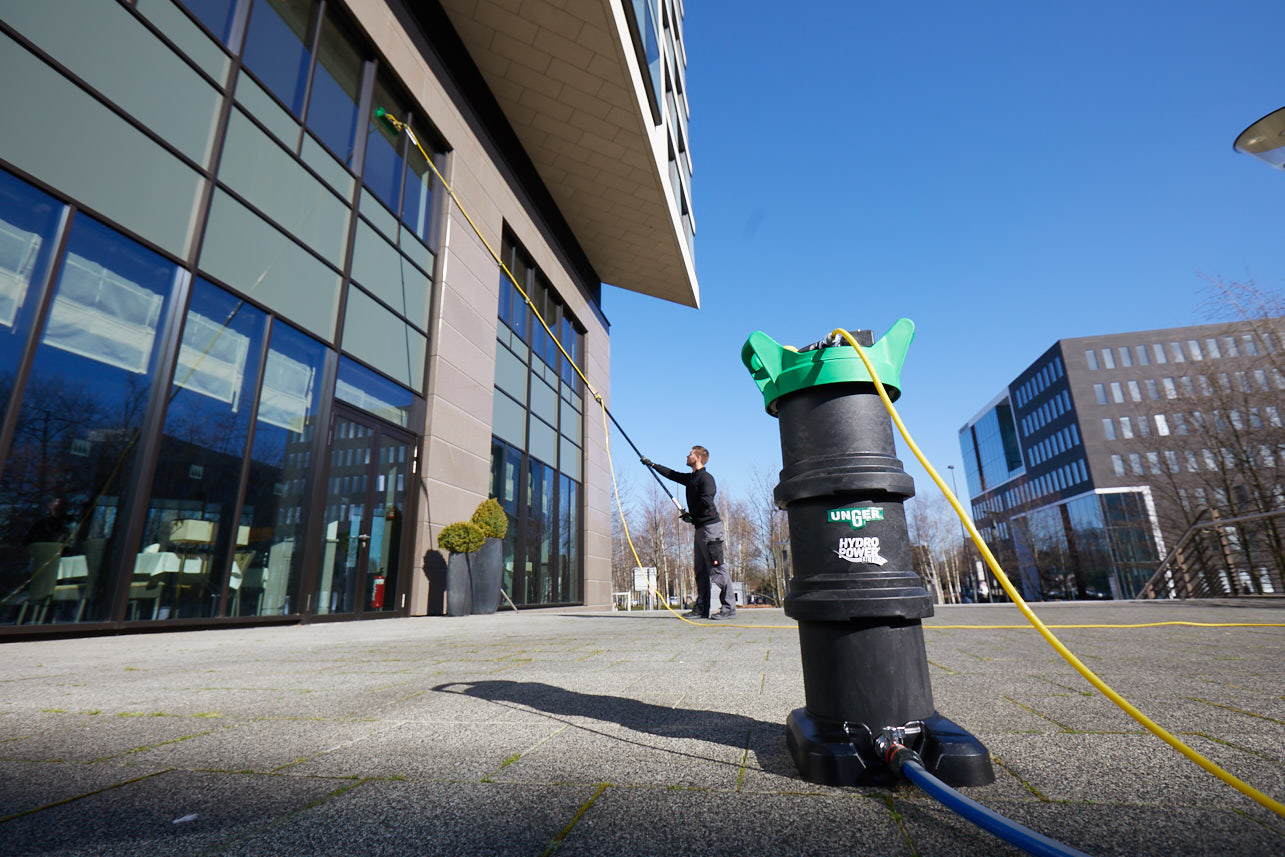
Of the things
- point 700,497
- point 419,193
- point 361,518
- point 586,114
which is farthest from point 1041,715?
point 586,114

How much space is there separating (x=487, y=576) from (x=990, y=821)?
9.31 metres

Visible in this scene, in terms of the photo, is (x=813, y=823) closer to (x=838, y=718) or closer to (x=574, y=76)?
(x=838, y=718)

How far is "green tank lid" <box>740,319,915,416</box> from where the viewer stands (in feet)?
5.57

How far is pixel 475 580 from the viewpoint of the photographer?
9.52m

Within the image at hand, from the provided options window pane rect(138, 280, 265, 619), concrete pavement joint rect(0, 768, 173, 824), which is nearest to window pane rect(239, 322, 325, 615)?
window pane rect(138, 280, 265, 619)

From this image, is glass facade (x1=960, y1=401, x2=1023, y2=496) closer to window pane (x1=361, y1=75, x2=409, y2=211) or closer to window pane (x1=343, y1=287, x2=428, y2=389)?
window pane (x1=343, y1=287, x2=428, y2=389)

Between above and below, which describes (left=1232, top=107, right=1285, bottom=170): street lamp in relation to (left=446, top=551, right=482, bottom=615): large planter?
above

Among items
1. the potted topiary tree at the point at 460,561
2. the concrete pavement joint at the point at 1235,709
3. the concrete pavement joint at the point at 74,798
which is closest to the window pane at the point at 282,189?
the potted topiary tree at the point at 460,561

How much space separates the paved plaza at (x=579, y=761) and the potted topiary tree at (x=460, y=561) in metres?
5.74

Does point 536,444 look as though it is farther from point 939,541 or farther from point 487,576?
point 939,541

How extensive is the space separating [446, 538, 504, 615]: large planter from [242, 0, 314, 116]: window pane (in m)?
6.78

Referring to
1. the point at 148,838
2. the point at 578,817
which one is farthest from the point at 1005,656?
the point at 148,838

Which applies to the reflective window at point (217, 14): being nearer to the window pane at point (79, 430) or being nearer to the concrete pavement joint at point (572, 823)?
the window pane at point (79, 430)

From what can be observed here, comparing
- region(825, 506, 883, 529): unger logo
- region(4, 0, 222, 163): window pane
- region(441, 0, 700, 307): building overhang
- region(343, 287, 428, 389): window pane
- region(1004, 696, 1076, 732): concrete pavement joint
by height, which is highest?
region(441, 0, 700, 307): building overhang
